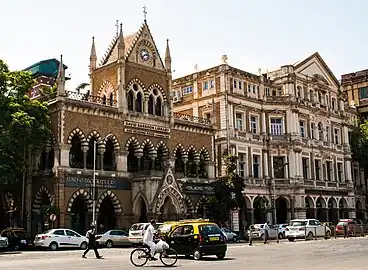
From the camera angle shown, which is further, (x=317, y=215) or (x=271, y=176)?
(x=317, y=215)

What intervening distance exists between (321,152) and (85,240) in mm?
34408

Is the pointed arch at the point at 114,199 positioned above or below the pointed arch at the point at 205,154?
below

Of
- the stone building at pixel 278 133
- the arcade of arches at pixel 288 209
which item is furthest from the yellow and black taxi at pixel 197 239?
the arcade of arches at pixel 288 209

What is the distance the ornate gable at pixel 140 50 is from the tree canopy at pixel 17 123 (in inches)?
375

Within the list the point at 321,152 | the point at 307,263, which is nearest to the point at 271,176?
the point at 321,152

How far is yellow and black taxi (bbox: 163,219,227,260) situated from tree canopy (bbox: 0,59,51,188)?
14.4 meters

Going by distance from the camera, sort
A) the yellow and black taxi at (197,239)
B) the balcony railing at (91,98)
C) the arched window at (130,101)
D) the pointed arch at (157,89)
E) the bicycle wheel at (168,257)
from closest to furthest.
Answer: the bicycle wheel at (168,257) < the yellow and black taxi at (197,239) < the balcony railing at (91,98) < the arched window at (130,101) < the pointed arch at (157,89)

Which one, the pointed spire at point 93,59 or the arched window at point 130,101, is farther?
the pointed spire at point 93,59

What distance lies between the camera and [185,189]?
141 ft

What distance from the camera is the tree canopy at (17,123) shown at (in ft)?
107

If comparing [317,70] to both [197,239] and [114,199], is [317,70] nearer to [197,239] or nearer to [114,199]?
[114,199]

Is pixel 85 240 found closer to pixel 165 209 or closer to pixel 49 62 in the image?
pixel 165 209

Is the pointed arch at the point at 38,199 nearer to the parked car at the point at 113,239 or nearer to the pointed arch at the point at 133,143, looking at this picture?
the parked car at the point at 113,239

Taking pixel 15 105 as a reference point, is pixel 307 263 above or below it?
below
